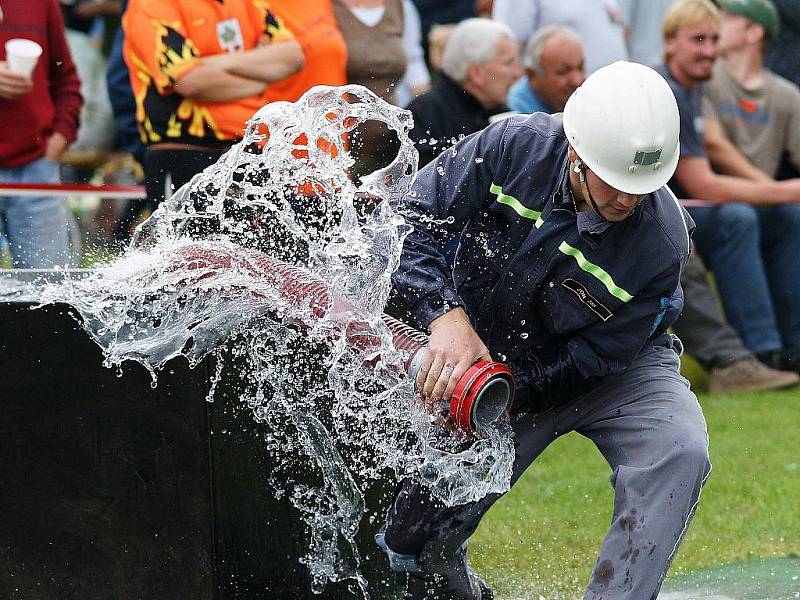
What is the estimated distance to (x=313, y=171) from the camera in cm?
466

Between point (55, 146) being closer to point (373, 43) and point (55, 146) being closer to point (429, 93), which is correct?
point (373, 43)

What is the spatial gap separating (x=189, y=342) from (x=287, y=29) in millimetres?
2795

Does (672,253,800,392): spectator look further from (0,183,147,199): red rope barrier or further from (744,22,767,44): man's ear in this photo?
(0,183,147,199): red rope barrier

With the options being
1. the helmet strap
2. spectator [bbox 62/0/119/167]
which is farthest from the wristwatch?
spectator [bbox 62/0/119/167]

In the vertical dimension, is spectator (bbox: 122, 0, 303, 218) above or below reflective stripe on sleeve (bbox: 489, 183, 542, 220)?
below

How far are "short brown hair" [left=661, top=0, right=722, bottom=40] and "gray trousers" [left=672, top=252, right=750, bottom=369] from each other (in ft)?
5.09

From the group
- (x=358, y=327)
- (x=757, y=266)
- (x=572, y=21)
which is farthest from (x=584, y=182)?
(x=757, y=266)

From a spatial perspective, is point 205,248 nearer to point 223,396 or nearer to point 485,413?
point 223,396

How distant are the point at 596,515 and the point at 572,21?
12.8ft

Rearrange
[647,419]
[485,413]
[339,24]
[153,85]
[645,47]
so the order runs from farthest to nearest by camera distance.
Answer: [645,47] → [339,24] → [153,85] → [647,419] → [485,413]

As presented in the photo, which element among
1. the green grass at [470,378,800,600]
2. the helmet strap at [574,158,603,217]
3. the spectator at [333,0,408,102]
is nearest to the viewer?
the helmet strap at [574,158,603,217]

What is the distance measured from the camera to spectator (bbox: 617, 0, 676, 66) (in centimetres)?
971

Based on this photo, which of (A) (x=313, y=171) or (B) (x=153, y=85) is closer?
(A) (x=313, y=171)

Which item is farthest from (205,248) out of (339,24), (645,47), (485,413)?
(645,47)
